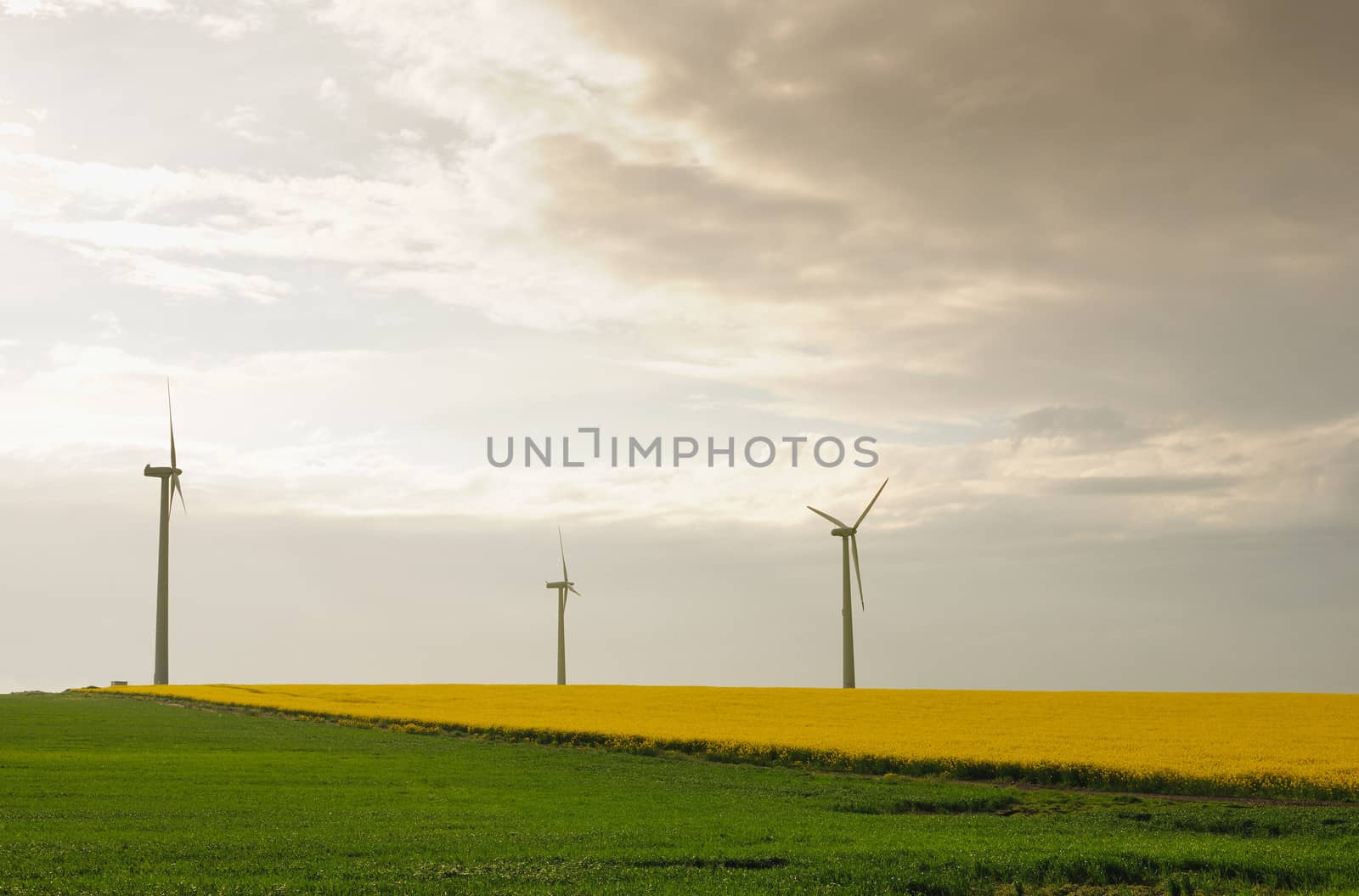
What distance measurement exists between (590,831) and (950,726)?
34701mm

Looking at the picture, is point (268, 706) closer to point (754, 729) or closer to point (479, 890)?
point (754, 729)

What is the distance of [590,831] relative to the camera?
26859 mm

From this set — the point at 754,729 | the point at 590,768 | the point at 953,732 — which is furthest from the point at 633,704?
the point at 590,768

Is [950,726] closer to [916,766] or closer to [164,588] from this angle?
[916,766]

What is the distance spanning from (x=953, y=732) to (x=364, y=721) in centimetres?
3374

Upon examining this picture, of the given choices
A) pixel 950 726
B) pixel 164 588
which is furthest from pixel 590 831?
pixel 164 588

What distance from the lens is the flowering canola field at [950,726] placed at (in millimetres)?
39281

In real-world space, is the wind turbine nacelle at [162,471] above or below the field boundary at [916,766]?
above

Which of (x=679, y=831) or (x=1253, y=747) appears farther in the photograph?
(x=1253, y=747)

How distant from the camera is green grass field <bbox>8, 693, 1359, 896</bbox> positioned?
Result: 21172 millimetres

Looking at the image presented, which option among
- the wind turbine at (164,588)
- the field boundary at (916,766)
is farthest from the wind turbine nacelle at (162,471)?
the field boundary at (916,766)

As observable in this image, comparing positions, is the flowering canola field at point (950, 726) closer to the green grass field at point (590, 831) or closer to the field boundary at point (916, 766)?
the field boundary at point (916, 766)

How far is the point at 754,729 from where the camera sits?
5547 cm

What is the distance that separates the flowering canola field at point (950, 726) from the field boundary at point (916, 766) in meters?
0.06
